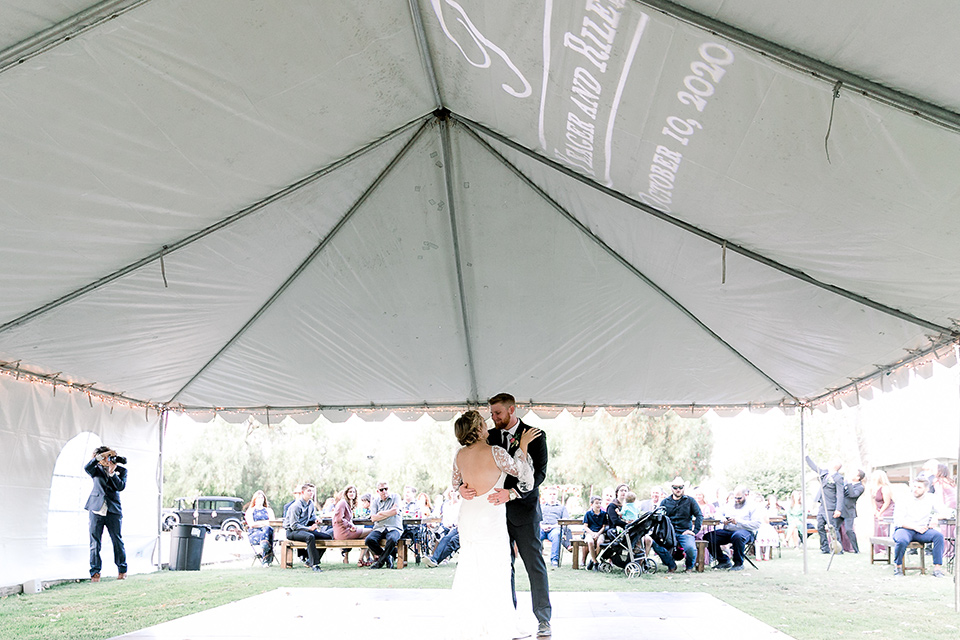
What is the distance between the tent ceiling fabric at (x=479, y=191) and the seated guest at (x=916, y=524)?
7.83 feet

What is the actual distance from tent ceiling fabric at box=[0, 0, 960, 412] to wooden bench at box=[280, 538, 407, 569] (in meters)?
3.45

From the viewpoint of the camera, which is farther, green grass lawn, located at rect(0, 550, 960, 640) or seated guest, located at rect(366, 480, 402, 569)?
seated guest, located at rect(366, 480, 402, 569)

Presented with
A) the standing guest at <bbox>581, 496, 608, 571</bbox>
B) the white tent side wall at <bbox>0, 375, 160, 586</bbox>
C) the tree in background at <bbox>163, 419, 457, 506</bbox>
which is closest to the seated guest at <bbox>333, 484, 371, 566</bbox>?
the white tent side wall at <bbox>0, 375, 160, 586</bbox>

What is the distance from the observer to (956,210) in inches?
152

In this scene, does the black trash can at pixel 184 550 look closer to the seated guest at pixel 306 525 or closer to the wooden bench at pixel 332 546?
the wooden bench at pixel 332 546

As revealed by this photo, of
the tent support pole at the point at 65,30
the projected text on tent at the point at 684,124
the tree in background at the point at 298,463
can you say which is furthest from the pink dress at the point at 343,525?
the tree in background at the point at 298,463

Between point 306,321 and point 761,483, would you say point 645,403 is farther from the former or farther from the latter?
point 761,483

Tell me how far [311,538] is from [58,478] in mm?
3723

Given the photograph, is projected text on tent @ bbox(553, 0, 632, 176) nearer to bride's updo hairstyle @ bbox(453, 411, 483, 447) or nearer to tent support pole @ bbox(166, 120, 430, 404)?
tent support pole @ bbox(166, 120, 430, 404)

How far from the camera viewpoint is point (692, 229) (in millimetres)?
5641

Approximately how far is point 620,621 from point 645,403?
4.59 metres

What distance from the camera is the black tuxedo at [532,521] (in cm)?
560

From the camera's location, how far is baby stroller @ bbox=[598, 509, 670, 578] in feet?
34.7

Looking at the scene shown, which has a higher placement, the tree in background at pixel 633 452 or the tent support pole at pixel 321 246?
the tent support pole at pixel 321 246
